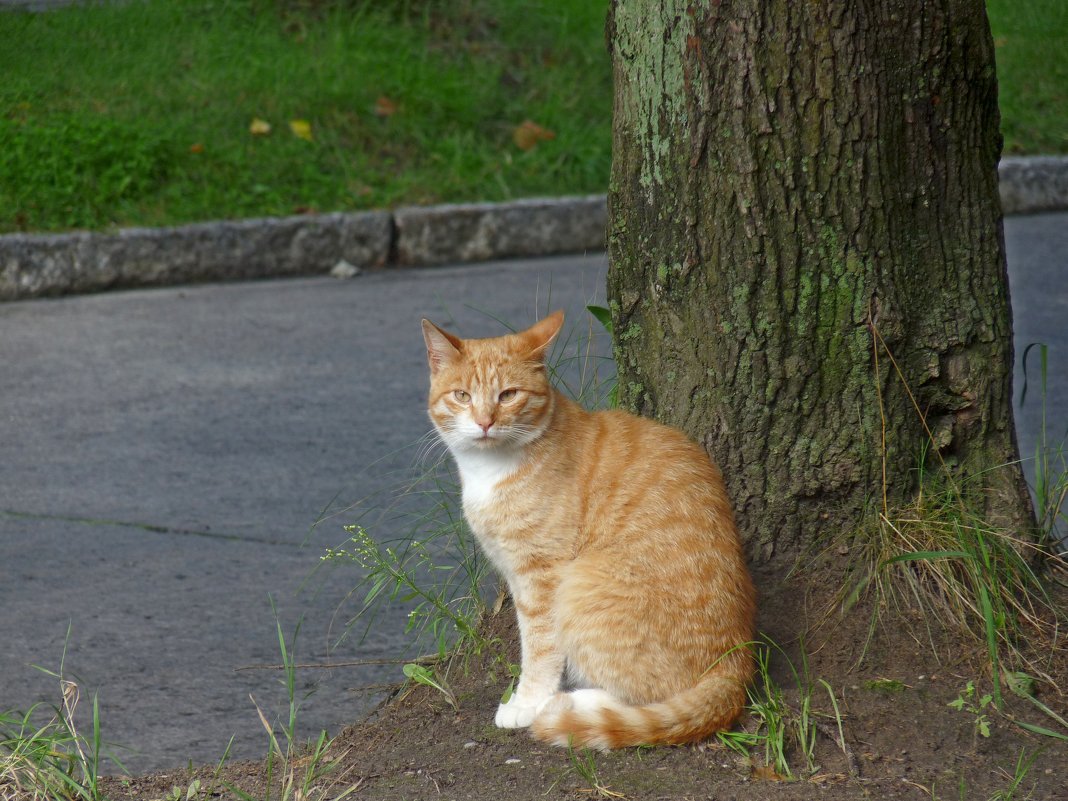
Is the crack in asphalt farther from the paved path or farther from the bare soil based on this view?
the bare soil

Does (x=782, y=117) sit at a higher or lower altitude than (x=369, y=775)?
higher

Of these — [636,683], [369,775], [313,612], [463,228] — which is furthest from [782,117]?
[463,228]

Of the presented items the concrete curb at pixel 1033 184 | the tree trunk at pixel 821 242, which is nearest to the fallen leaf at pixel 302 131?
the concrete curb at pixel 1033 184

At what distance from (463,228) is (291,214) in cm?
106

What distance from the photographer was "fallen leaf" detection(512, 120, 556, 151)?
28.4ft

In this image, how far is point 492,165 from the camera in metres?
8.37

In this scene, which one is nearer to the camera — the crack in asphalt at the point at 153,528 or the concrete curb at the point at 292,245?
the crack in asphalt at the point at 153,528

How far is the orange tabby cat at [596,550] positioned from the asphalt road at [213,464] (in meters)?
0.70

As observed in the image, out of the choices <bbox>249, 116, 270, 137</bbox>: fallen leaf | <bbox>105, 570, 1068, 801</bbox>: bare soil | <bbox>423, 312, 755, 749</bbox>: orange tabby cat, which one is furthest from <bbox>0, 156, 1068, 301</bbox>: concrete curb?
<bbox>105, 570, 1068, 801</bbox>: bare soil

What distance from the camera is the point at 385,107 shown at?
28.0ft

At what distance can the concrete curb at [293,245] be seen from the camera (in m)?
7.15

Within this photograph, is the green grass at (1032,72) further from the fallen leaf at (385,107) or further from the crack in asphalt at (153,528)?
the crack in asphalt at (153,528)

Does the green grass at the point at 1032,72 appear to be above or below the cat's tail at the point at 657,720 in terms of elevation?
above

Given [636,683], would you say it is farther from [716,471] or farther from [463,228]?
[463,228]
